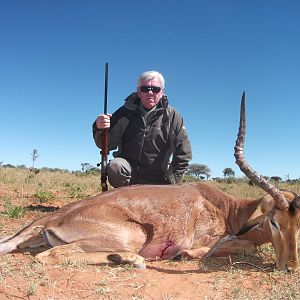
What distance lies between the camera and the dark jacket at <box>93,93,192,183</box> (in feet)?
25.7

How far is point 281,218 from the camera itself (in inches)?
191

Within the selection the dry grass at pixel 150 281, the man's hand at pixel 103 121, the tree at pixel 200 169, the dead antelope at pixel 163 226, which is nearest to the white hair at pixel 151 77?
the man's hand at pixel 103 121

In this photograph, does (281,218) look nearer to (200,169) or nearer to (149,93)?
(149,93)

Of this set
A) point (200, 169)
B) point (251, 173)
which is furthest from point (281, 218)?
point (200, 169)

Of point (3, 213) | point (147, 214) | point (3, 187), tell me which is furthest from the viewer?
point (3, 187)

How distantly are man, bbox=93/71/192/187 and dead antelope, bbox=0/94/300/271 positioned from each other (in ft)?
6.73

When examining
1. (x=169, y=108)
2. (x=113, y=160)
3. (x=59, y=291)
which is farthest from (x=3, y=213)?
(x=59, y=291)

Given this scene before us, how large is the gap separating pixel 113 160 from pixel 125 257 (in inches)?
124

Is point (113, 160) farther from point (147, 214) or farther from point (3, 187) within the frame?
point (3, 187)

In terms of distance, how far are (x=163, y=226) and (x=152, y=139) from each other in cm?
280

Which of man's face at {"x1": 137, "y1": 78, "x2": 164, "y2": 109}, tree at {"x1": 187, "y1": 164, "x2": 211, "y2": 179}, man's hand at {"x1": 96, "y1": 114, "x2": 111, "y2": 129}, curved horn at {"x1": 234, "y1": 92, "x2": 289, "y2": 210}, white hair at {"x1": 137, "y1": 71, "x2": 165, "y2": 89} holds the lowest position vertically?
tree at {"x1": 187, "y1": 164, "x2": 211, "y2": 179}

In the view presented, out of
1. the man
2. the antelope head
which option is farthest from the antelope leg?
the man

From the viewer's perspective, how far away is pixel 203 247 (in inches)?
209

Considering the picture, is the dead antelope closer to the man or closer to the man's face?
the man
